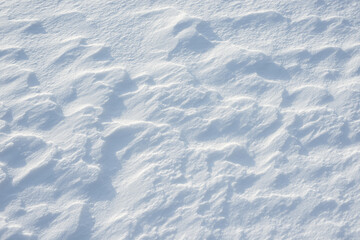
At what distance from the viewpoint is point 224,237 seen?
62.6 inches

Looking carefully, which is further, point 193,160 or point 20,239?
point 193,160

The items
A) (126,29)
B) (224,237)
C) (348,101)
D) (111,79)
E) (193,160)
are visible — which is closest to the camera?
(224,237)

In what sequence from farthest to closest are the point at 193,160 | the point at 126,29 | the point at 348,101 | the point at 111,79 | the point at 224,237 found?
the point at 126,29
the point at 111,79
the point at 348,101
the point at 193,160
the point at 224,237

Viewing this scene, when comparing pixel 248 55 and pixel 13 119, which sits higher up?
pixel 13 119

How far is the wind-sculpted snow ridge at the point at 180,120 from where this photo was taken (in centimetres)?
165

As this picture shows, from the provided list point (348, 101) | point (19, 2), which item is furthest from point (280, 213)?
point (19, 2)

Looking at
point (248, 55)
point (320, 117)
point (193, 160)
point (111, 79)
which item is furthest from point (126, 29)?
point (320, 117)

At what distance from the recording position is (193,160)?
1.79 meters

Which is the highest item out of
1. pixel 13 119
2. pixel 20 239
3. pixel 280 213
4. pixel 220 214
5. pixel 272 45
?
pixel 13 119

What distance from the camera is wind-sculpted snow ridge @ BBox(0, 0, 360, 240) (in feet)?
5.41

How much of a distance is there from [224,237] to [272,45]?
44.8 inches

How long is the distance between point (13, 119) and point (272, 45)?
4.76 ft

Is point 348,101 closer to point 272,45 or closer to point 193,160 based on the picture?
point 272,45

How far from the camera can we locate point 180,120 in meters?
1.93
